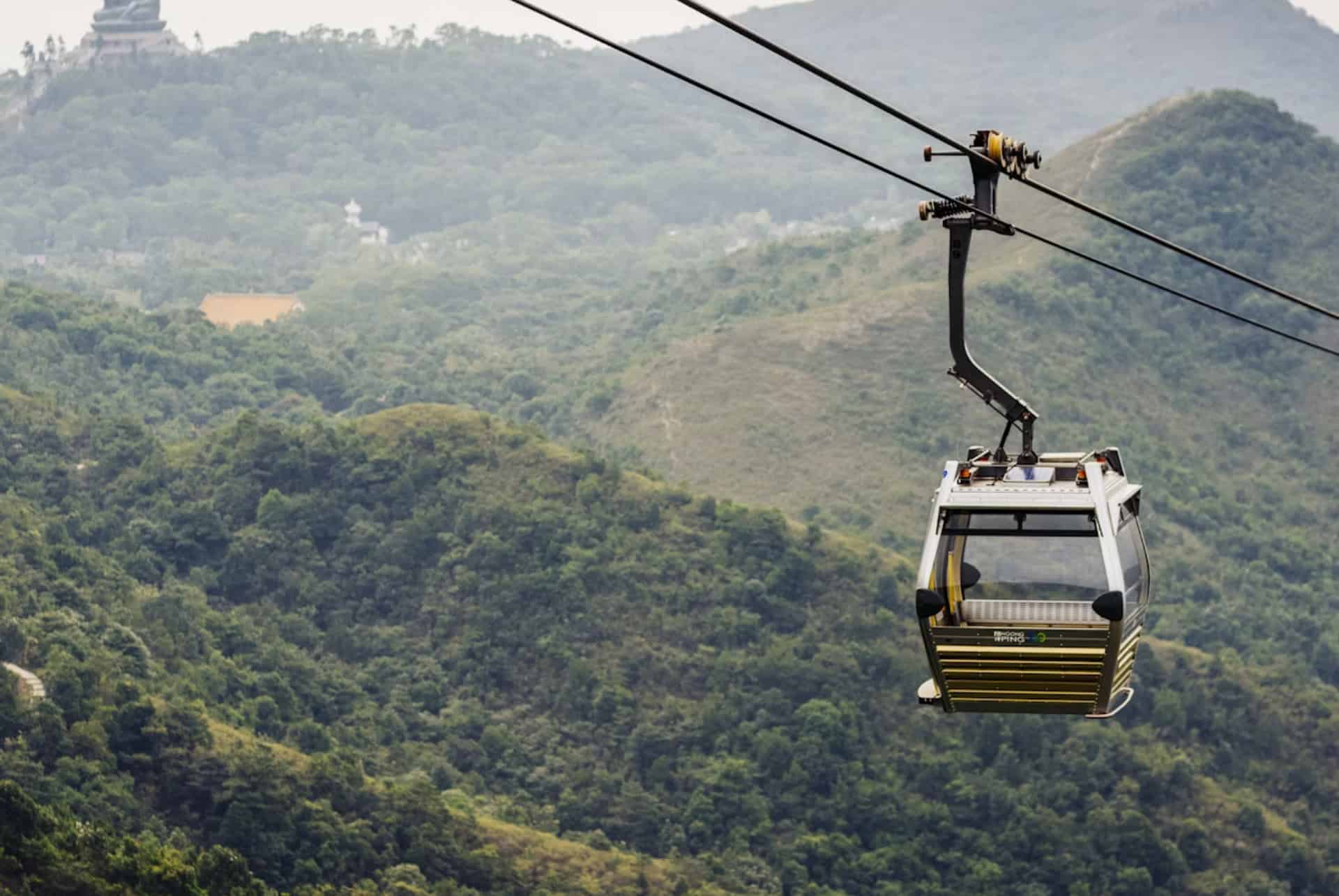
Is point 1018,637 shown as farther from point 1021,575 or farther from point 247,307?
point 247,307

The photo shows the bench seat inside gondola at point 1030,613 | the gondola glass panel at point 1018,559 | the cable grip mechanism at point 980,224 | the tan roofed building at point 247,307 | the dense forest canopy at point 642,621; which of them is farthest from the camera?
the tan roofed building at point 247,307

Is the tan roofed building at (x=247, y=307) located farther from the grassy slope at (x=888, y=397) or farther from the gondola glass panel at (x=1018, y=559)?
the gondola glass panel at (x=1018, y=559)

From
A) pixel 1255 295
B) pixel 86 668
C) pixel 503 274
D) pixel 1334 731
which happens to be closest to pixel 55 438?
pixel 86 668

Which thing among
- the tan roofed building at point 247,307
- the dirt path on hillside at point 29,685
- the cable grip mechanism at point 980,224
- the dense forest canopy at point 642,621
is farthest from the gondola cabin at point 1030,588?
the tan roofed building at point 247,307

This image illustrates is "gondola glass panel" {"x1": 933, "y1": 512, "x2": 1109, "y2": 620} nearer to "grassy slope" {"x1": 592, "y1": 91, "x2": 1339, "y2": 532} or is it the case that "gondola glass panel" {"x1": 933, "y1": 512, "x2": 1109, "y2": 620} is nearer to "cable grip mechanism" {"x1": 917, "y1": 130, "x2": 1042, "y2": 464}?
"cable grip mechanism" {"x1": 917, "y1": 130, "x2": 1042, "y2": 464}

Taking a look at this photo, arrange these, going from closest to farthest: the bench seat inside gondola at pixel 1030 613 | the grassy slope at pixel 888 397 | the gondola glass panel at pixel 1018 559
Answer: the bench seat inside gondola at pixel 1030 613, the gondola glass panel at pixel 1018 559, the grassy slope at pixel 888 397

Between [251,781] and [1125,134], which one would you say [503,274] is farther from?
[251,781]
